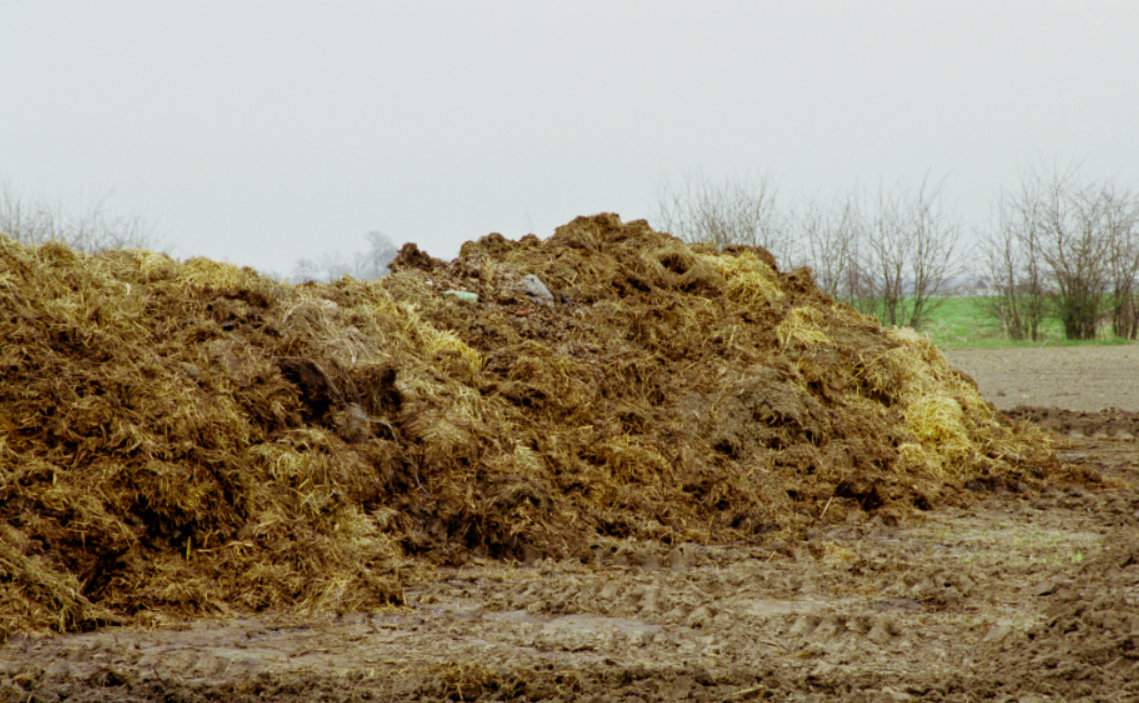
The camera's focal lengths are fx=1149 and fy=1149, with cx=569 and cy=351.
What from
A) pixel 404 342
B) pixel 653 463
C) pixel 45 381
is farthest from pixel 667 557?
pixel 45 381

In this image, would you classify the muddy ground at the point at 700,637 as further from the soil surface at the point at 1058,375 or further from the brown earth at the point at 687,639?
the soil surface at the point at 1058,375

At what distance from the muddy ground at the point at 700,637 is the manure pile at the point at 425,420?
0.50 meters

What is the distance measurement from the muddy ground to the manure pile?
1.64 feet

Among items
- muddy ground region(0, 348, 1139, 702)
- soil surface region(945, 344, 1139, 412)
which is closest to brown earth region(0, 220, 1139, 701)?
muddy ground region(0, 348, 1139, 702)

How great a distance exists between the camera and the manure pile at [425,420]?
21.7 ft

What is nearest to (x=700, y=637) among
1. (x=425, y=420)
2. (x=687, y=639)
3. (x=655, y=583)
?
(x=687, y=639)

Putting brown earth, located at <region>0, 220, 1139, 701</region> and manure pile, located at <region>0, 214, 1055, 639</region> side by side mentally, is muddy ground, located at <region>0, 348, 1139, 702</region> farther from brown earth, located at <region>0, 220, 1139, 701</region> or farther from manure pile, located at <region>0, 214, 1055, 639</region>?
manure pile, located at <region>0, 214, 1055, 639</region>

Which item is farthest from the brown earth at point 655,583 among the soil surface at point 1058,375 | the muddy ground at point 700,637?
the soil surface at point 1058,375

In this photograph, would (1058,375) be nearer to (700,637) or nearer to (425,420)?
(425,420)

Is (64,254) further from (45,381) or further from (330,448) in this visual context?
(330,448)

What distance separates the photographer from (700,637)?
5.86m

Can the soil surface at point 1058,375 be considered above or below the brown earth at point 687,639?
above

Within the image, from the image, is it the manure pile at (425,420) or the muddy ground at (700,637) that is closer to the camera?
the muddy ground at (700,637)

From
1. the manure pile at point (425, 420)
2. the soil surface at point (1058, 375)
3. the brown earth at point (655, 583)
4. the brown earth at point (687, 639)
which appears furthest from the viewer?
the soil surface at point (1058, 375)
